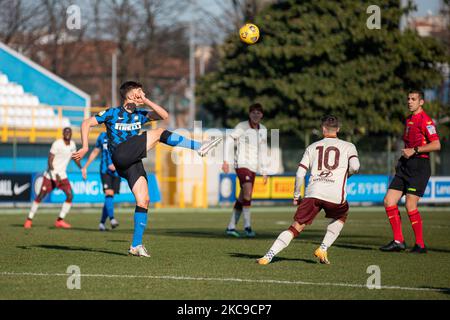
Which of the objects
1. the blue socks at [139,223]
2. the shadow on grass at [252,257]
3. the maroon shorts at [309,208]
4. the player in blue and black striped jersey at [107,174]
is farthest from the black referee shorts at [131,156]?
the player in blue and black striped jersey at [107,174]

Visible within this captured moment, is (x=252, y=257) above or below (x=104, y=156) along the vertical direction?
below

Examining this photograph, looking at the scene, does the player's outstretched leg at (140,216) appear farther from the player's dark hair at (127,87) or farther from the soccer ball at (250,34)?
the soccer ball at (250,34)

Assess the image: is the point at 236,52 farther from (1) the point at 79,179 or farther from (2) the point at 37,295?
(2) the point at 37,295

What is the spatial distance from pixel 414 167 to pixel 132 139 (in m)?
4.18

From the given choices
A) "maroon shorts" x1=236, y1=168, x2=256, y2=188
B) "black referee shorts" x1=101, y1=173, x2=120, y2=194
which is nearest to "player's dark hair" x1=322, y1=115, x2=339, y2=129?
"maroon shorts" x1=236, y1=168, x2=256, y2=188

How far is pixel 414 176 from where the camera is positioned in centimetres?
1350

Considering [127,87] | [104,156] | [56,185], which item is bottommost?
[56,185]

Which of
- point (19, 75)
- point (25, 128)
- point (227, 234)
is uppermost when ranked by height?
point (19, 75)

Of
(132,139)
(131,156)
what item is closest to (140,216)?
(131,156)

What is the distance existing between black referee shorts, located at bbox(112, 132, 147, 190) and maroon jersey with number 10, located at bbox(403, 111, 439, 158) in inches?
154

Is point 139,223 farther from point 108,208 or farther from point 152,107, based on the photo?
point 108,208
